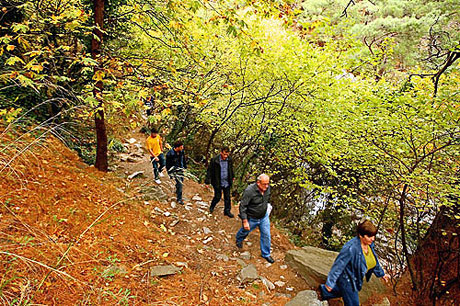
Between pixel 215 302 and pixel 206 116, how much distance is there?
23.3ft

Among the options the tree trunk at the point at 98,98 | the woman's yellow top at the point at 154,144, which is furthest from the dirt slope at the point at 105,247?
the woman's yellow top at the point at 154,144

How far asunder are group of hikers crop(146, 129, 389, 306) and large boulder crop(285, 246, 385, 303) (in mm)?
264

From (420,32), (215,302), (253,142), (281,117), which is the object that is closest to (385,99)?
(281,117)

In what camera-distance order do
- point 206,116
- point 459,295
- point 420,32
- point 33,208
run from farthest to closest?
point 420,32, point 206,116, point 459,295, point 33,208

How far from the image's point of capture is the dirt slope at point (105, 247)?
2527 millimetres

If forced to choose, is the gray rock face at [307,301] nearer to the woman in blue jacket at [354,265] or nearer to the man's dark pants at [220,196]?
the woman in blue jacket at [354,265]

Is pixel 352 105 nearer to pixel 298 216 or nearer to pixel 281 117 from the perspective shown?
pixel 281 117

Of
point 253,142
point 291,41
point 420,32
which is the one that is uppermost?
point 420,32

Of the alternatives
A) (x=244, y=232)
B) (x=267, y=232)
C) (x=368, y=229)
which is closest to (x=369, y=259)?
(x=368, y=229)

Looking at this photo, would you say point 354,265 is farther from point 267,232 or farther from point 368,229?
point 267,232

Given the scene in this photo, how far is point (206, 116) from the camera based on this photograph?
31.7 ft

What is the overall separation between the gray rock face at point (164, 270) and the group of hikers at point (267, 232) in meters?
1.56

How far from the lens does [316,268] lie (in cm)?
500

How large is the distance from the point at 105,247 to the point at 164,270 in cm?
99
